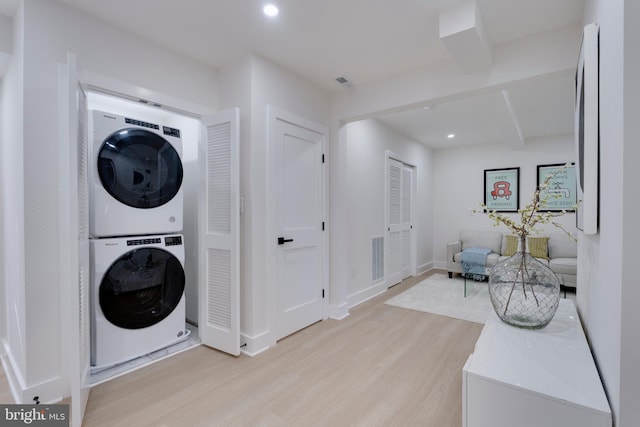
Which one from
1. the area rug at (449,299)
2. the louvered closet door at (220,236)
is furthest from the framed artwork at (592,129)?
the area rug at (449,299)

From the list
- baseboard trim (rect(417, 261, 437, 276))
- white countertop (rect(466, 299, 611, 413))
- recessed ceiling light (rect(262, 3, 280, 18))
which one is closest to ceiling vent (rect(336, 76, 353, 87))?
recessed ceiling light (rect(262, 3, 280, 18))

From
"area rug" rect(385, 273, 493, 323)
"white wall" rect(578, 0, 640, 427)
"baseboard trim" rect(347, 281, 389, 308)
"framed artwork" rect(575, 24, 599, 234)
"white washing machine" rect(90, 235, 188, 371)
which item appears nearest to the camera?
"white wall" rect(578, 0, 640, 427)

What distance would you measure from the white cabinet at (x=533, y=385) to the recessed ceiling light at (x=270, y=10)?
2.25 m

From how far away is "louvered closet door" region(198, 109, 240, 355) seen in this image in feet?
8.16

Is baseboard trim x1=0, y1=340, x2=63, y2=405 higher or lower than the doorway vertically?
lower

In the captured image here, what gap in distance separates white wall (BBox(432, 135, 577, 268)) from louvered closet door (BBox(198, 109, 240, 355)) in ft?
13.5

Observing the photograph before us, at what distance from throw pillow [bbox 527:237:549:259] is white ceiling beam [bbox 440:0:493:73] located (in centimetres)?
377

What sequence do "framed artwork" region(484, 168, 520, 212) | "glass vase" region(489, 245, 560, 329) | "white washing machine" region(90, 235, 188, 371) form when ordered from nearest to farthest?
"glass vase" region(489, 245, 560, 329) → "white washing machine" region(90, 235, 188, 371) → "framed artwork" region(484, 168, 520, 212)

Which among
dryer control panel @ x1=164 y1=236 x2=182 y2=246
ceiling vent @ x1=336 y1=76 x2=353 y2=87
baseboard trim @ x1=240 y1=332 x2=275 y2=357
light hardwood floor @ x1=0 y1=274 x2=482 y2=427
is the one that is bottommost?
light hardwood floor @ x1=0 y1=274 x2=482 y2=427

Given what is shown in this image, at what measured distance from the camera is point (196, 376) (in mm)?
2201

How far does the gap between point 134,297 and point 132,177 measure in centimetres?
93

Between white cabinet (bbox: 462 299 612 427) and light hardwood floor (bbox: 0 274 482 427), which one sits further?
light hardwood floor (bbox: 0 274 482 427)

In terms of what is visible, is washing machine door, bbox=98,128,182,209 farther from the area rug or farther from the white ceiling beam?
the area rug

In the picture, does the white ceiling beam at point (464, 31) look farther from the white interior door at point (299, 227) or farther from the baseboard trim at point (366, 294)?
the baseboard trim at point (366, 294)
